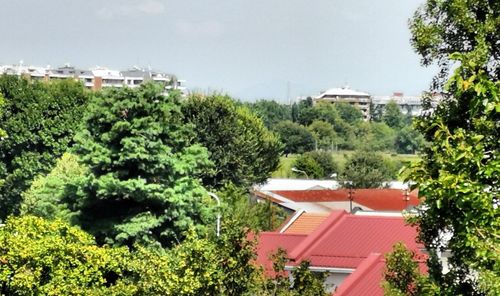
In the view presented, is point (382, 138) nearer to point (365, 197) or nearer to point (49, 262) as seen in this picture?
point (365, 197)

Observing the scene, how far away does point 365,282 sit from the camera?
27031 mm

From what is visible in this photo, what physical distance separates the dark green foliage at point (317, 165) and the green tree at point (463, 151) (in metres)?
86.7

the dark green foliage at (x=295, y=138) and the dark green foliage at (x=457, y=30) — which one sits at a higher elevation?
the dark green foliage at (x=457, y=30)

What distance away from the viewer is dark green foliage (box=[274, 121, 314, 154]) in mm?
130250

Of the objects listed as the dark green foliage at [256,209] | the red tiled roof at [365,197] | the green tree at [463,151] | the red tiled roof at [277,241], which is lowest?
the red tiled roof at [365,197]

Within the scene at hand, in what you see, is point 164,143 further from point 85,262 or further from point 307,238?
point 85,262

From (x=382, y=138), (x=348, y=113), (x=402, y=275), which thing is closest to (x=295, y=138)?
(x=382, y=138)

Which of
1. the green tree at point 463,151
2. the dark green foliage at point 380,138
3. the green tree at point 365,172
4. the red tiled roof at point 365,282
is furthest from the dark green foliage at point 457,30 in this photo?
the dark green foliage at point 380,138

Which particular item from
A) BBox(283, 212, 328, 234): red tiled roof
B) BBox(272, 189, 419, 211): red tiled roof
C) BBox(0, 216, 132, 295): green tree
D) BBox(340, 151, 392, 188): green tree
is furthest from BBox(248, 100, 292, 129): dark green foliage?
BBox(0, 216, 132, 295): green tree

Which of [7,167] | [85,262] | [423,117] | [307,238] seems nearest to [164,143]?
[307,238]

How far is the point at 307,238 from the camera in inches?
1281

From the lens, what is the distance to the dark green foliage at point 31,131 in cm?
6056

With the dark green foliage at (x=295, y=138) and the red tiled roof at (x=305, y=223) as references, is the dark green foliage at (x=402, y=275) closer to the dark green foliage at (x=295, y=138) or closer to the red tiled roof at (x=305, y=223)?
the red tiled roof at (x=305, y=223)

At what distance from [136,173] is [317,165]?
6703 centimetres
